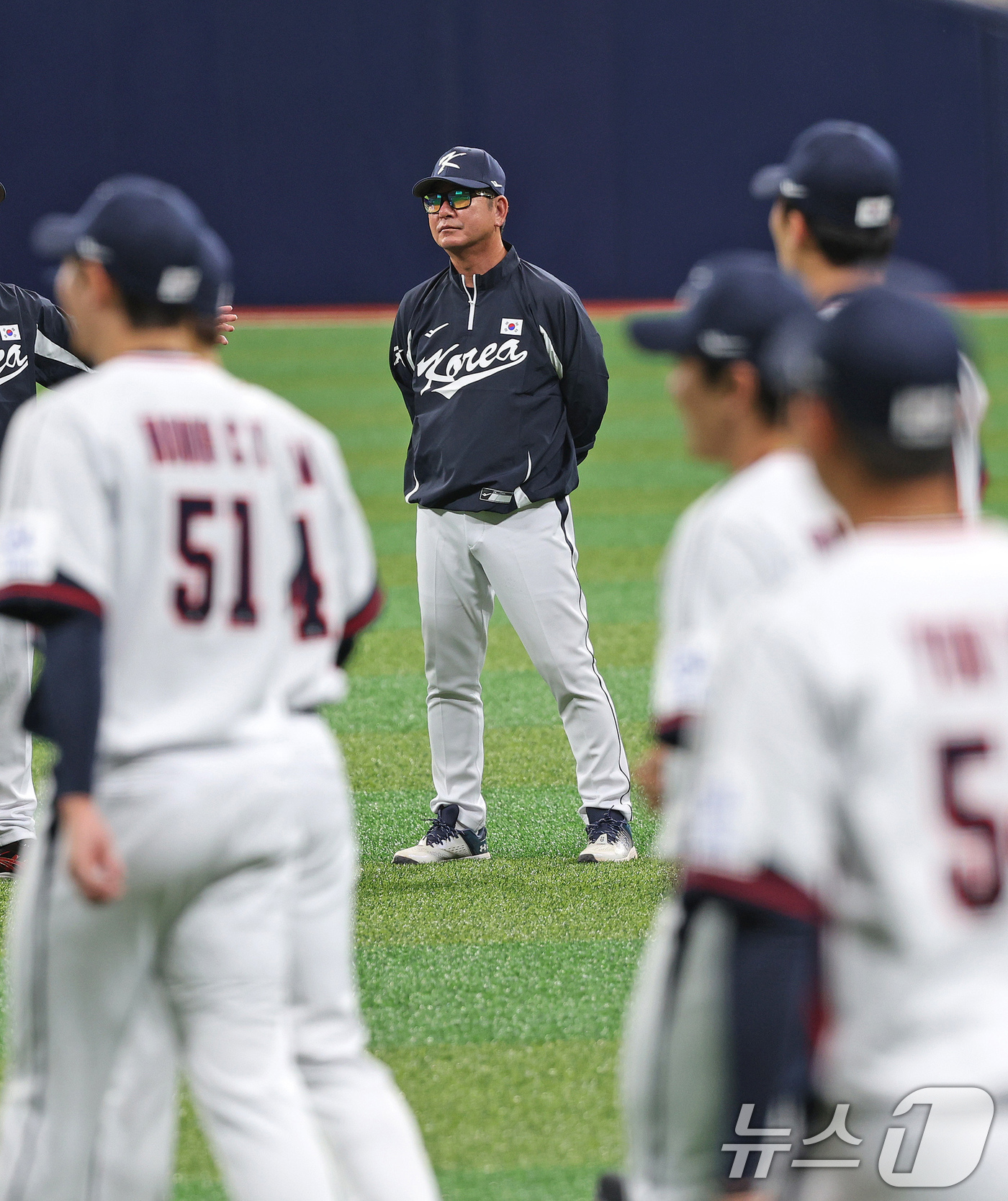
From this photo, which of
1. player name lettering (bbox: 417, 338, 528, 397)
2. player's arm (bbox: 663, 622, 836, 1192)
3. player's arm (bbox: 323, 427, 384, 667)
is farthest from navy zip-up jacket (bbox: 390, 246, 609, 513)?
player's arm (bbox: 663, 622, 836, 1192)

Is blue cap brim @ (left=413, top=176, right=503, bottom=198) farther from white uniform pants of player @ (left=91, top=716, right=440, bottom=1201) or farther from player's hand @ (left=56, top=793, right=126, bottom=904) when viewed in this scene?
player's hand @ (left=56, top=793, right=126, bottom=904)

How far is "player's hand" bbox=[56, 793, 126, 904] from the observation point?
2.40 metres

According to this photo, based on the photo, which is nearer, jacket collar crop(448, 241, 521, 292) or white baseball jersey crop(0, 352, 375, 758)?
white baseball jersey crop(0, 352, 375, 758)

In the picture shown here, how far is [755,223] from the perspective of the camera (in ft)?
91.6

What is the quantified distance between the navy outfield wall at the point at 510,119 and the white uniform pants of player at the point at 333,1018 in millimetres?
25405

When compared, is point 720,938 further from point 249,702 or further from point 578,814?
point 578,814

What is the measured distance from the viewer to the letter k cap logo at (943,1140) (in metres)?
1.79

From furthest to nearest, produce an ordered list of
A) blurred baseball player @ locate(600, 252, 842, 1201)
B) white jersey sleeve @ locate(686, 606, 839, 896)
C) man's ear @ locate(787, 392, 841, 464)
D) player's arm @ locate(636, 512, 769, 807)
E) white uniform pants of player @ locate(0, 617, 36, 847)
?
1. white uniform pants of player @ locate(0, 617, 36, 847)
2. player's arm @ locate(636, 512, 769, 807)
3. blurred baseball player @ locate(600, 252, 842, 1201)
4. man's ear @ locate(787, 392, 841, 464)
5. white jersey sleeve @ locate(686, 606, 839, 896)

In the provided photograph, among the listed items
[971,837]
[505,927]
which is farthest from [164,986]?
[505,927]

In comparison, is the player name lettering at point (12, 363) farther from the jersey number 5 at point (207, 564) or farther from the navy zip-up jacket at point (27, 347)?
the jersey number 5 at point (207, 564)

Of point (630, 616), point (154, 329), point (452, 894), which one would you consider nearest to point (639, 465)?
point (630, 616)

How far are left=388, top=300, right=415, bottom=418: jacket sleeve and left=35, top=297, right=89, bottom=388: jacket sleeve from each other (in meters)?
1.10

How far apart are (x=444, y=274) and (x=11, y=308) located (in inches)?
59.1

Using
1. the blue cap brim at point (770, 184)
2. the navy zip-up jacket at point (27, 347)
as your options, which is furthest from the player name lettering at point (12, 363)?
the blue cap brim at point (770, 184)
